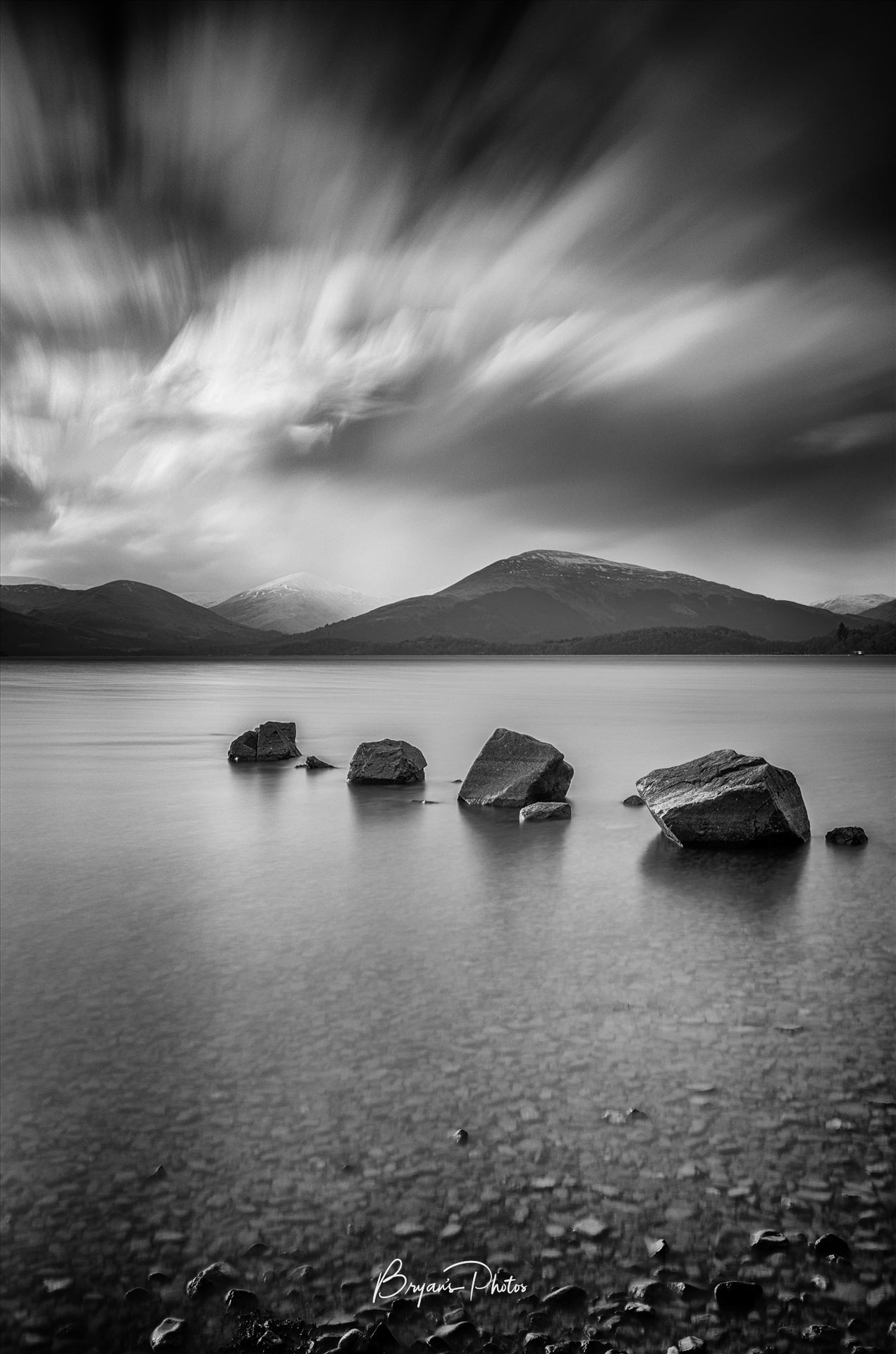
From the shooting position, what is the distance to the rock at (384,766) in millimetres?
21875

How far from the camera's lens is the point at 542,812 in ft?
56.6

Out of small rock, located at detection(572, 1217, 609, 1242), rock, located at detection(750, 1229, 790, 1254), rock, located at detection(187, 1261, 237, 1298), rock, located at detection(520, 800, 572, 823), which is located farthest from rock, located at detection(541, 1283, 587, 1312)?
rock, located at detection(520, 800, 572, 823)

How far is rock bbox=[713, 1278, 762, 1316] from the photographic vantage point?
13.1ft

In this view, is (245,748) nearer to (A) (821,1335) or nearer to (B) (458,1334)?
(B) (458,1334)

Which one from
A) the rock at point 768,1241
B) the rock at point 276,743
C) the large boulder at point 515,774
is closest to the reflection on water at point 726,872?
the large boulder at point 515,774

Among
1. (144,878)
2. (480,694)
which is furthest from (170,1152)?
(480,694)

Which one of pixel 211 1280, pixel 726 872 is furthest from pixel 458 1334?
pixel 726 872

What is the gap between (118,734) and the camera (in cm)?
3966

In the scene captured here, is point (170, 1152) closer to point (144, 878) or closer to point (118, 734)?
point (144, 878)

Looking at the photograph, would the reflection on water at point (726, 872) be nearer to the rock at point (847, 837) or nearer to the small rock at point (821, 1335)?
the rock at point (847, 837)

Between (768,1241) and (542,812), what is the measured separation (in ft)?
42.2

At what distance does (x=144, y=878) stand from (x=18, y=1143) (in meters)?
7.50

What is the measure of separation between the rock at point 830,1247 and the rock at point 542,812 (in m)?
12.6

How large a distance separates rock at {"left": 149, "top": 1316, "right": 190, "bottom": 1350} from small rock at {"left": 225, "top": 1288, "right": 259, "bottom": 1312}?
0.21 m
